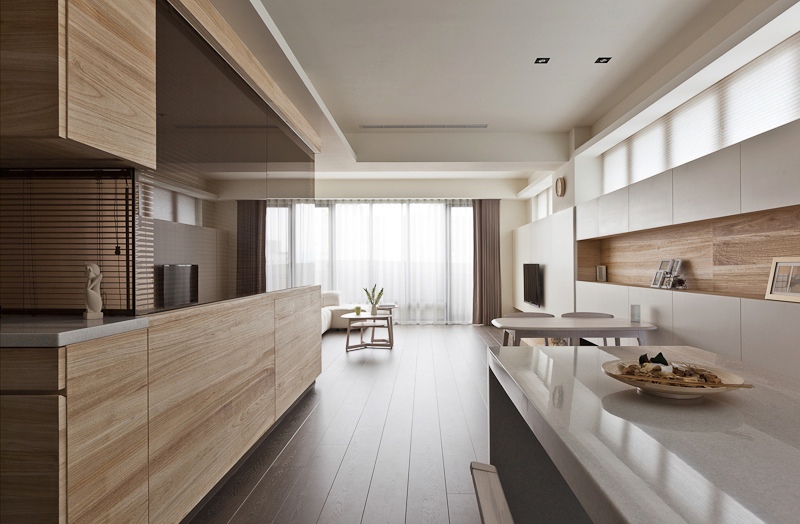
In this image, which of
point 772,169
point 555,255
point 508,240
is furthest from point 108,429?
point 508,240

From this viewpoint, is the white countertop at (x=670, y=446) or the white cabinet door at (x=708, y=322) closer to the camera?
the white countertop at (x=670, y=446)

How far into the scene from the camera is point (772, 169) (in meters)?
2.56

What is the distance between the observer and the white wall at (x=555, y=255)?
19.2 ft

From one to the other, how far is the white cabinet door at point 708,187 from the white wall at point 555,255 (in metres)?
2.14

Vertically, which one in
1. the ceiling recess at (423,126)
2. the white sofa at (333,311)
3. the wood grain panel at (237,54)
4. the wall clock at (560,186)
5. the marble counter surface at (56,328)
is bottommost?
the white sofa at (333,311)

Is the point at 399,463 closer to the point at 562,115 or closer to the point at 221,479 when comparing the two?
the point at 221,479

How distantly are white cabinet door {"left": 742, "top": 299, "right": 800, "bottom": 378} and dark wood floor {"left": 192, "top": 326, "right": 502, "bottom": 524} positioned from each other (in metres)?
1.59

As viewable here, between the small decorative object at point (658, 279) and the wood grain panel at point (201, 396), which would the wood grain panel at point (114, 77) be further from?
the small decorative object at point (658, 279)

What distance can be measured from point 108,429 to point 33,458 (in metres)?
0.21

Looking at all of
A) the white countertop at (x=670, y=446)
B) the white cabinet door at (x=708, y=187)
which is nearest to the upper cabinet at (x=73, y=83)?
the white countertop at (x=670, y=446)

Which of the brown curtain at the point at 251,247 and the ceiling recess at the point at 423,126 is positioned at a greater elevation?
the ceiling recess at the point at 423,126

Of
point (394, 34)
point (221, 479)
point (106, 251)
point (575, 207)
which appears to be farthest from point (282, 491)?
point (575, 207)

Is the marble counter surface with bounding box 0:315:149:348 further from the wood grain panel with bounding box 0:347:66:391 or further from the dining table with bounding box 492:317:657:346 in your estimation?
the dining table with bounding box 492:317:657:346

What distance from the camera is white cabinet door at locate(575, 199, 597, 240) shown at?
5.19 metres
